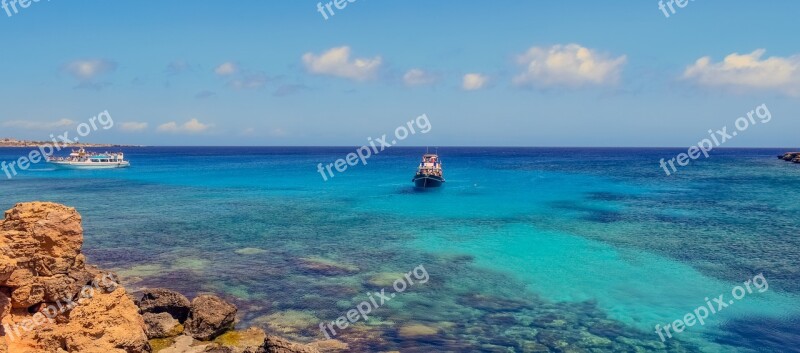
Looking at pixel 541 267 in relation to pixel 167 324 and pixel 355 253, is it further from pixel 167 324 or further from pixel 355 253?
pixel 167 324

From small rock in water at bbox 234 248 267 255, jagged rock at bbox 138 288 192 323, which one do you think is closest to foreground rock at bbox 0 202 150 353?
jagged rock at bbox 138 288 192 323

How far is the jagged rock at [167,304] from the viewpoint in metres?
19.0

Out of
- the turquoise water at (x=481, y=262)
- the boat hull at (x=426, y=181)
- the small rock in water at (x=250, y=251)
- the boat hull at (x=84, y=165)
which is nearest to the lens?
the turquoise water at (x=481, y=262)

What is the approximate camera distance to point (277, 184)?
85000 millimetres

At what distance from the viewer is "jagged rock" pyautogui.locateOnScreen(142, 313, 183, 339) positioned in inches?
698

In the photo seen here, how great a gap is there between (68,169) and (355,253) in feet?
373

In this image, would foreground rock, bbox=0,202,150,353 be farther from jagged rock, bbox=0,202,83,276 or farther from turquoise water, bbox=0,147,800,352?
turquoise water, bbox=0,147,800,352

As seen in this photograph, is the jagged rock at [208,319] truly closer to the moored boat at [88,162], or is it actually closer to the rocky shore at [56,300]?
the rocky shore at [56,300]

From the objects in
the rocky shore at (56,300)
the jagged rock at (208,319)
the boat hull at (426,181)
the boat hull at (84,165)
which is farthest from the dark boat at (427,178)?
the boat hull at (84,165)

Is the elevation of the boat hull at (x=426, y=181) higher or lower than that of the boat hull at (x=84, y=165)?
lower

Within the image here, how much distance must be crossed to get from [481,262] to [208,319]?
1780cm

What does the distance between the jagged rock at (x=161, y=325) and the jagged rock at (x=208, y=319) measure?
1.45ft

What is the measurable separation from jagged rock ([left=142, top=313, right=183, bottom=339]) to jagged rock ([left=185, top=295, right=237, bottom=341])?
442 mm

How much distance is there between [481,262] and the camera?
1233 inches
